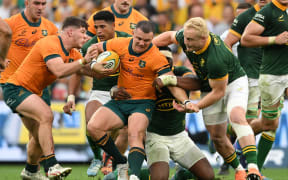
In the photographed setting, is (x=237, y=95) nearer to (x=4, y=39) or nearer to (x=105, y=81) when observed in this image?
(x=105, y=81)

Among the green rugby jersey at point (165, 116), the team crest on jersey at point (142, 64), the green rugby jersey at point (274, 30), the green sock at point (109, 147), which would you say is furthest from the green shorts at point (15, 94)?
the green rugby jersey at point (274, 30)

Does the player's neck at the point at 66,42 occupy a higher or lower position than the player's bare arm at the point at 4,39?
lower

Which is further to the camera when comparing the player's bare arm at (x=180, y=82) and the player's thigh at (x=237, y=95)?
the player's thigh at (x=237, y=95)

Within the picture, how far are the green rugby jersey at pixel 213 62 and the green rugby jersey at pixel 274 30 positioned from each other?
1017 millimetres

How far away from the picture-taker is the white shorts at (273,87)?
888cm

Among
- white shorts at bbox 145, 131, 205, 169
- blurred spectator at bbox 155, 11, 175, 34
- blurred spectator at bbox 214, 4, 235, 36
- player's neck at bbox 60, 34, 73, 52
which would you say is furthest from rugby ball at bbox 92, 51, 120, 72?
blurred spectator at bbox 155, 11, 175, 34

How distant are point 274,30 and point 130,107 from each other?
260 cm

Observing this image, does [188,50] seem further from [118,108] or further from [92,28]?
[92,28]

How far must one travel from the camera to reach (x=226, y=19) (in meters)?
14.0

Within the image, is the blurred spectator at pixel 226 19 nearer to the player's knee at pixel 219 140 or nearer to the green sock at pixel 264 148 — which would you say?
the green sock at pixel 264 148

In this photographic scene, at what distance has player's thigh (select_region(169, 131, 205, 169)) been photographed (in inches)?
318

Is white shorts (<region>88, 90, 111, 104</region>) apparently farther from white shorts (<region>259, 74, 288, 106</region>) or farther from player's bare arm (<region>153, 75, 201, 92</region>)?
white shorts (<region>259, 74, 288, 106</region>)

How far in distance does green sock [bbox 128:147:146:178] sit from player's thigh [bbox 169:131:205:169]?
87 cm

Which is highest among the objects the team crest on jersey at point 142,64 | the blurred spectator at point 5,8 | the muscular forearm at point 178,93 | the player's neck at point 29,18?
the player's neck at point 29,18
